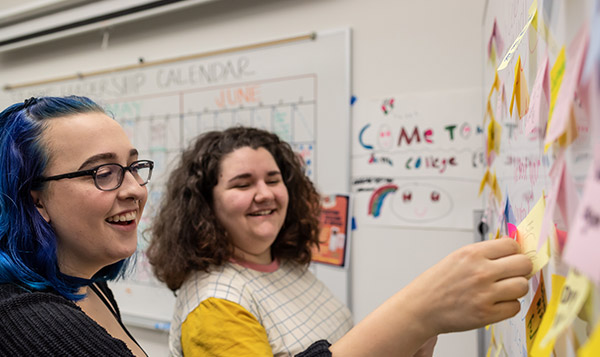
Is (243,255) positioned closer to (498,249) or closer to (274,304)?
(274,304)

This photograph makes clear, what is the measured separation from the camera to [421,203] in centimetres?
154

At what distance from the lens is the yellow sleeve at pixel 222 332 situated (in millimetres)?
858

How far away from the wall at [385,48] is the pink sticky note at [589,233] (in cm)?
125

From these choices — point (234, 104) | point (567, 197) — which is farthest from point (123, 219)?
point (234, 104)

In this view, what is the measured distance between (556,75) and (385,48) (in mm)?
1276

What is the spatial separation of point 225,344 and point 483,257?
1.84 feet

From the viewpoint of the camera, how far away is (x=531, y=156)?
0.54 meters

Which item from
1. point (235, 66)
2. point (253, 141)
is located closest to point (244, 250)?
point (253, 141)

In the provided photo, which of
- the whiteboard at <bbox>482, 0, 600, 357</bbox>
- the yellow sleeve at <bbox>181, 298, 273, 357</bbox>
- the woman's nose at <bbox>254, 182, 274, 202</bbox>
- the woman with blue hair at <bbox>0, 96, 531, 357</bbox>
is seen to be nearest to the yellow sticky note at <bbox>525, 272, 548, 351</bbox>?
the whiteboard at <bbox>482, 0, 600, 357</bbox>

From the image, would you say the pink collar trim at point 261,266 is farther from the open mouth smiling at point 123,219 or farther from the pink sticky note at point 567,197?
the pink sticky note at point 567,197

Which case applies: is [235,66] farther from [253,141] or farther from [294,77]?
[253,141]

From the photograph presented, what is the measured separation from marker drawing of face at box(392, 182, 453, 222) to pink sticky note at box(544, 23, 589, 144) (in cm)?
116

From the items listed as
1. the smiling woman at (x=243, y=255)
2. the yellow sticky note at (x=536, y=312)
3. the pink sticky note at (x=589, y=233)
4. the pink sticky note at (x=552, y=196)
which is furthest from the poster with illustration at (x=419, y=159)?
the pink sticky note at (x=589, y=233)

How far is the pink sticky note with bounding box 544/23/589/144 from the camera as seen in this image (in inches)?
12.9
